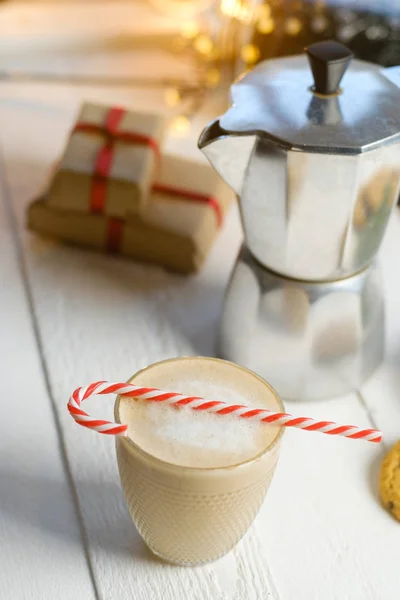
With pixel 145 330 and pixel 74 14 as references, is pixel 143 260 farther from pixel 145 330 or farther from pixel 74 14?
pixel 74 14

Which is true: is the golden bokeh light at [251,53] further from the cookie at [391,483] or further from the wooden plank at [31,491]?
the cookie at [391,483]

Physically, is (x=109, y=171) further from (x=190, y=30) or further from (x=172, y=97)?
(x=190, y=30)

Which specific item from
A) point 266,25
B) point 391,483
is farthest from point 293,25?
point 391,483

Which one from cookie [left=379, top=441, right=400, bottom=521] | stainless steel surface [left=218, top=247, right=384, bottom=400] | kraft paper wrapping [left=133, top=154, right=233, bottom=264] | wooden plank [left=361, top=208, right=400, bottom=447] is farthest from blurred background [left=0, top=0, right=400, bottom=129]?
cookie [left=379, top=441, right=400, bottom=521]

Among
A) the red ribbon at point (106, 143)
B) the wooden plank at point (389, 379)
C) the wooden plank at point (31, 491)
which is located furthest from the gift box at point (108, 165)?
the wooden plank at point (389, 379)

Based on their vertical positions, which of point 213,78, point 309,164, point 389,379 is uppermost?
point 309,164

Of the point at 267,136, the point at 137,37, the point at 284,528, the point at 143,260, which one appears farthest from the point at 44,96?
the point at 284,528
